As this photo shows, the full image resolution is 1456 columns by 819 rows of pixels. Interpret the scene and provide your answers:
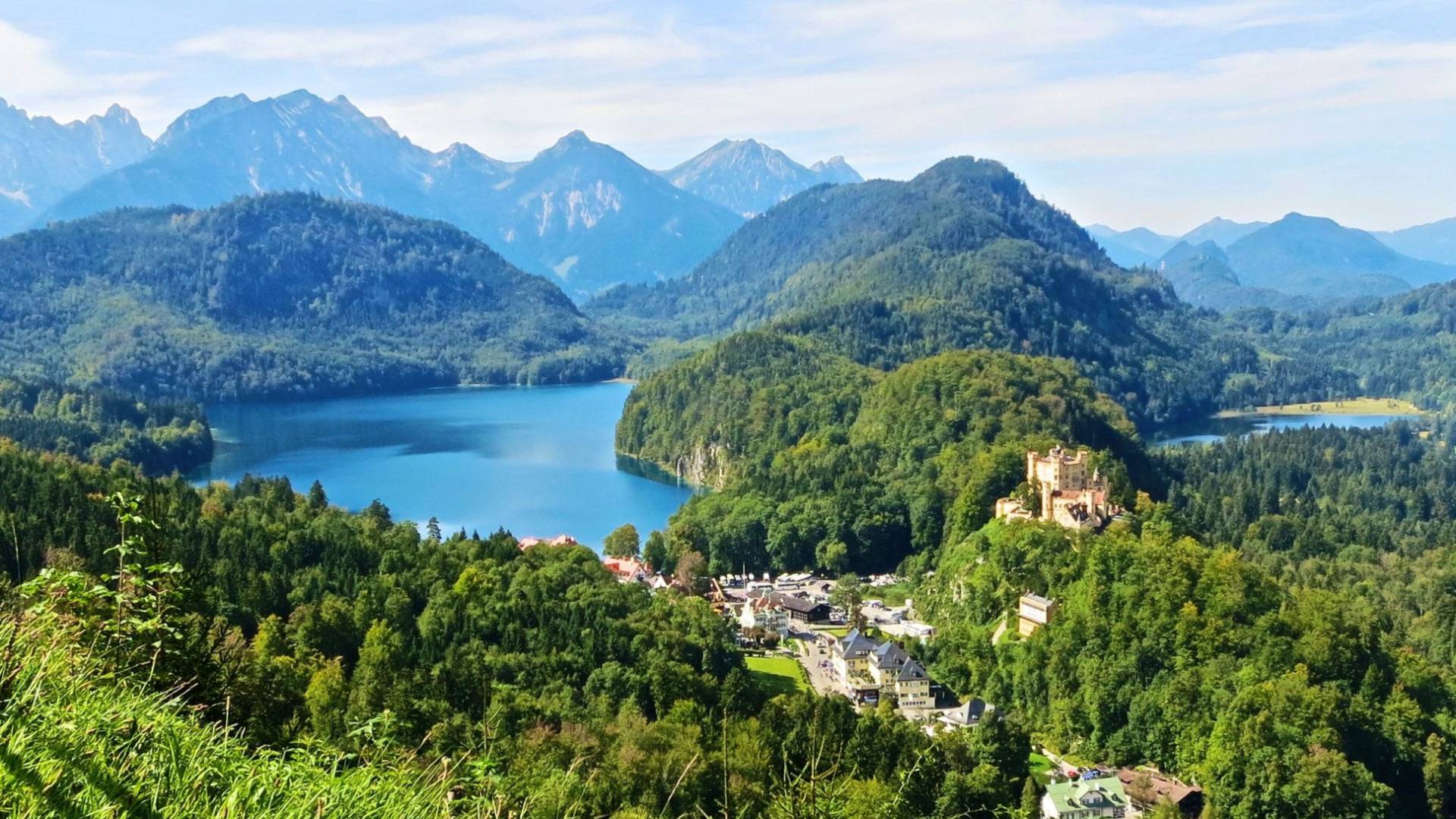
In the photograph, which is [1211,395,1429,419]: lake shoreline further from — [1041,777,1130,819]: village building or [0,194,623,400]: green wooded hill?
[1041,777,1130,819]: village building

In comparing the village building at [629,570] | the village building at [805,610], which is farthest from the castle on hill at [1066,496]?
the village building at [629,570]

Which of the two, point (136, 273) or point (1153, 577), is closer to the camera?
point (1153, 577)

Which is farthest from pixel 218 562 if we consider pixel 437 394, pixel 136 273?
pixel 136 273

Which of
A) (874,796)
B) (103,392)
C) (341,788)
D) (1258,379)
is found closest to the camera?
(341,788)

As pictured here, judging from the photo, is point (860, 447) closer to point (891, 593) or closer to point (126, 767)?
point (891, 593)

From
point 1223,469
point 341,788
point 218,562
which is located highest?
point 341,788

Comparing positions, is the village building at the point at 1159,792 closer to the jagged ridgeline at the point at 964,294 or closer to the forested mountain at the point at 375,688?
the forested mountain at the point at 375,688

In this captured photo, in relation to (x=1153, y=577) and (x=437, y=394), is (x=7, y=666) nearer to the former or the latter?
(x=1153, y=577)
